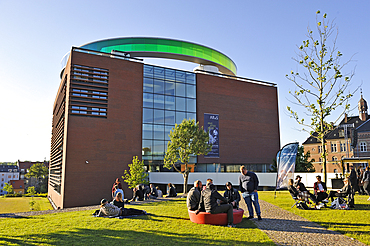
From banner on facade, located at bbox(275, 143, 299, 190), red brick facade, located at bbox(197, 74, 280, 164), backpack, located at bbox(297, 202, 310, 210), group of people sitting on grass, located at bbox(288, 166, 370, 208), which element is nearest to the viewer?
group of people sitting on grass, located at bbox(288, 166, 370, 208)

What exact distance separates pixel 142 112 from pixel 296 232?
→ 22.8 meters

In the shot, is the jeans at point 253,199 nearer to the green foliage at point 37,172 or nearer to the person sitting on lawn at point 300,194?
the person sitting on lawn at point 300,194

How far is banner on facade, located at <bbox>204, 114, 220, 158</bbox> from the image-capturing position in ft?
105

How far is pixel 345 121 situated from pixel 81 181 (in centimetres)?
6337

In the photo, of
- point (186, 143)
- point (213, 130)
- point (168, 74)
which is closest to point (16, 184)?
point (168, 74)

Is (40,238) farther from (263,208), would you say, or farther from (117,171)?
(117,171)

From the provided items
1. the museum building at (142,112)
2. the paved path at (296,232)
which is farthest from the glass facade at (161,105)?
the paved path at (296,232)

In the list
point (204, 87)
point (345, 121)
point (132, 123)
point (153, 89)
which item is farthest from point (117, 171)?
point (345, 121)

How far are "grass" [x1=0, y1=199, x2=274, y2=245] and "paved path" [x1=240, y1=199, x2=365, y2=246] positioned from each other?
0.37 m

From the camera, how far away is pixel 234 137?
1332 inches

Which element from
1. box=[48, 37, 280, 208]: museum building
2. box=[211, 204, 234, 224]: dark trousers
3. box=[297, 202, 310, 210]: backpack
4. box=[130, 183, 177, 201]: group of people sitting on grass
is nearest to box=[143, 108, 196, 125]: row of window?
box=[48, 37, 280, 208]: museum building

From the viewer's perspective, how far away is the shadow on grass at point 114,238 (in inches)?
251

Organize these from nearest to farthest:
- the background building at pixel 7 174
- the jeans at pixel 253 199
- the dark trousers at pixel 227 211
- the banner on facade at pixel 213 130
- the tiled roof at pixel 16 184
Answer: the dark trousers at pixel 227 211, the jeans at pixel 253 199, the banner on facade at pixel 213 130, the tiled roof at pixel 16 184, the background building at pixel 7 174

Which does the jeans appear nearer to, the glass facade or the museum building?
the museum building
